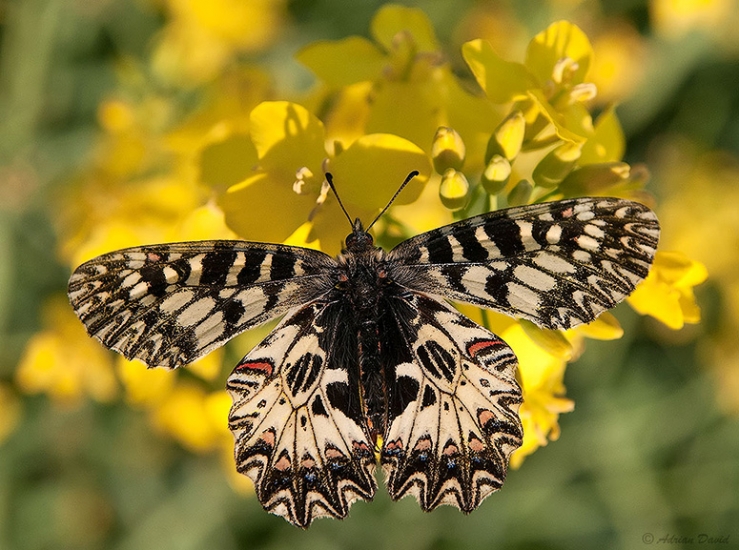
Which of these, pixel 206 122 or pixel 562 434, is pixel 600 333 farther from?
pixel 562 434

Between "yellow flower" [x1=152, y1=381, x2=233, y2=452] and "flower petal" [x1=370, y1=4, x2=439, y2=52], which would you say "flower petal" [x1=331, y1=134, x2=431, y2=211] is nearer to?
"flower petal" [x1=370, y1=4, x2=439, y2=52]

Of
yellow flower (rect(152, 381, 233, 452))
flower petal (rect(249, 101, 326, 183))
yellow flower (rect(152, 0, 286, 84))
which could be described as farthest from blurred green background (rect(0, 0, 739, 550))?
flower petal (rect(249, 101, 326, 183))

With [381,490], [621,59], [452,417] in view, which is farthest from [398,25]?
[621,59]

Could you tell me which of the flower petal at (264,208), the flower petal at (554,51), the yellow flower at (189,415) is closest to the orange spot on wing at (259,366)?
the flower petal at (264,208)

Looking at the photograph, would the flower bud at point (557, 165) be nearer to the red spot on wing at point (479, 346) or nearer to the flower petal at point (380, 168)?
the flower petal at point (380, 168)

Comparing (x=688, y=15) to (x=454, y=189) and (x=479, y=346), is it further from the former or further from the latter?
(x=479, y=346)
